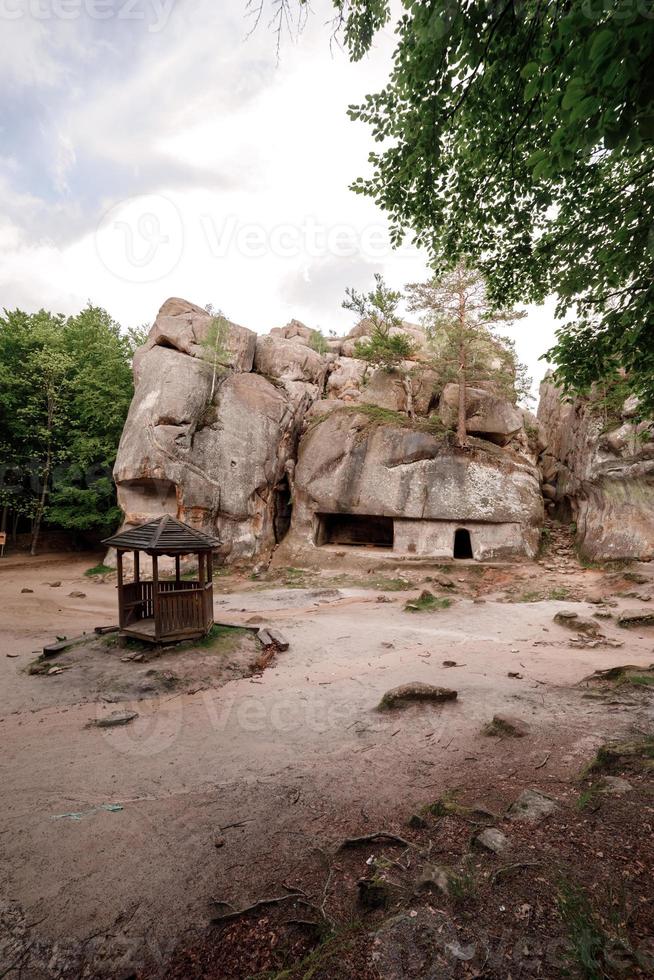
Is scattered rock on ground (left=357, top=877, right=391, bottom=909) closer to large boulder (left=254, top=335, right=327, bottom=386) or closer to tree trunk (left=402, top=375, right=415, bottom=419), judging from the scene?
tree trunk (left=402, top=375, right=415, bottom=419)

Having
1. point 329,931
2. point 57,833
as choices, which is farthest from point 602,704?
point 57,833

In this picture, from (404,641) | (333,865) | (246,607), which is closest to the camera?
(333,865)

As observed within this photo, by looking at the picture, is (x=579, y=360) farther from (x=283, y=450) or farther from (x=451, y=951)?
(x=283, y=450)

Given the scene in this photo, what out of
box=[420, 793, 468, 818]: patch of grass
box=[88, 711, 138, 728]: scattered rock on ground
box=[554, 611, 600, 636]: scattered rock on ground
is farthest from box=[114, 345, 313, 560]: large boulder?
box=[420, 793, 468, 818]: patch of grass

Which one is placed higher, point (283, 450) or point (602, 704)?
point (283, 450)

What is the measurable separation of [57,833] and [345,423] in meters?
20.1

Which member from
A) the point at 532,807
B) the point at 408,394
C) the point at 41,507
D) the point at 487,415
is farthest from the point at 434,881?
the point at 41,507

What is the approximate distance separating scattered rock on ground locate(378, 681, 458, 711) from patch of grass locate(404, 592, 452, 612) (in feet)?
22.5

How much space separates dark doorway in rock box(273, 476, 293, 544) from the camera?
2333cm

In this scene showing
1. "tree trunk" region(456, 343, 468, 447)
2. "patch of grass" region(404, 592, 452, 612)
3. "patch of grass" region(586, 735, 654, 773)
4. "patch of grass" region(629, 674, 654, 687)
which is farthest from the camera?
"tree trunk" region(456, 343, 468, 447)

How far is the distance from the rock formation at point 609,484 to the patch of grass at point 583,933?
15.4m

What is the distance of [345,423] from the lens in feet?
73.9

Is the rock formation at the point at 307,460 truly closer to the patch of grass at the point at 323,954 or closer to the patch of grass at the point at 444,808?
the patch of grass at the point at 444,808

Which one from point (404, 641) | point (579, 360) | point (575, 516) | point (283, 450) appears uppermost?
point (283, 450)
